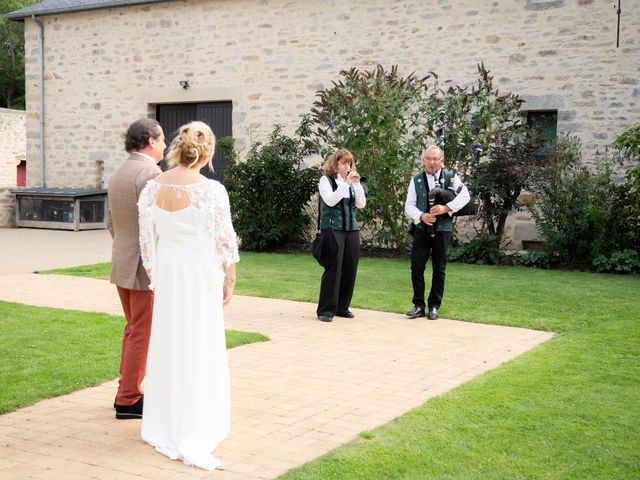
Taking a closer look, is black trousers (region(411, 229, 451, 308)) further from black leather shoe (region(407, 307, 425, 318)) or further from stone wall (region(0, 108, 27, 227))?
stone wall (region(0, 108, 27, 227))

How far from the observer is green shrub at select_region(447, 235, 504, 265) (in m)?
13.2

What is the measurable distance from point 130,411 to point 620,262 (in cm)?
905

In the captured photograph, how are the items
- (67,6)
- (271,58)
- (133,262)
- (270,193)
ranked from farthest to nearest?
(67,6) → (271,58) → (270,193) → (133,262)

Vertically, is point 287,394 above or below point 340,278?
below

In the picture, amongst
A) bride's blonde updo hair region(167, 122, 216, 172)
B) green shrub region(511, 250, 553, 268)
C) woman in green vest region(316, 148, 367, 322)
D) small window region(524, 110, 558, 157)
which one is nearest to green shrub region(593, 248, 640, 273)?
green shrub region(511, 250, 553, 268)

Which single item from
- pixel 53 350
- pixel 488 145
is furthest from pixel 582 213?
pixel 53 350

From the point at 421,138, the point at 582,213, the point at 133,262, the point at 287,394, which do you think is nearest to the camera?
the point at 133,262

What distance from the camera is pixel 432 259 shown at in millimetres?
8617

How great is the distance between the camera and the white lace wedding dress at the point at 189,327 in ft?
14.6

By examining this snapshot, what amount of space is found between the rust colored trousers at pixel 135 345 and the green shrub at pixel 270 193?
973cm

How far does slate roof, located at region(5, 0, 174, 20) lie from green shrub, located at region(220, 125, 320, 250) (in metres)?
5.17

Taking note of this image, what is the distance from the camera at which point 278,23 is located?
1688cm

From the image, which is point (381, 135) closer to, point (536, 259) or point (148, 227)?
point (536, 259)

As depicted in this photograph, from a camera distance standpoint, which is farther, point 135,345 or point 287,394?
point 287,394
